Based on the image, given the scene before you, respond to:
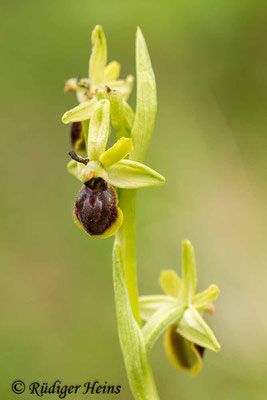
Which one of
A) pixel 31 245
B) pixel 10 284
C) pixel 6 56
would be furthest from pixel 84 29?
pixel 10 284

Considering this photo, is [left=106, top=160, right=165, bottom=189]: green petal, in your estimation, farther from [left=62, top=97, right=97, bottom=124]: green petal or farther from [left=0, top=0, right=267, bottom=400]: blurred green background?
[left=0, top=0, right=267, bottom=400]: blurred green background

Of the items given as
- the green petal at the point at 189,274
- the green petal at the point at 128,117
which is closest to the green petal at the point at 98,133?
the green petal at the point at 128,117

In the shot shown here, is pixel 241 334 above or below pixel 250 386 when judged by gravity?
above

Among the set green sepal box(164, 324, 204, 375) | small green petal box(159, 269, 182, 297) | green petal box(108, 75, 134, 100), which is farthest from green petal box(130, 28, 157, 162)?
green sepal box(164, 324, 204, 375)

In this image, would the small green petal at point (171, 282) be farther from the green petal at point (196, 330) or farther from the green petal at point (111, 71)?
the green petal at point (111, 71)

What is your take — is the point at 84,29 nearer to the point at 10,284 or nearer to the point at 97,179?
the point at 10,284
